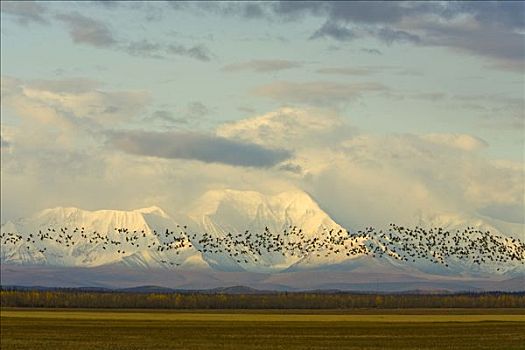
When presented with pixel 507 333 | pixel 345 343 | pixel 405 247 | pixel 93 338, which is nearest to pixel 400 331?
pixel 507 333

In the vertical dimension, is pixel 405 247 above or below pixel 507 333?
above

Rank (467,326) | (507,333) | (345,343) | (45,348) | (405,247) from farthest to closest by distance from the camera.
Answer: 1. (405,247)
2. (467,326)
3. (507,333)
4. (345,343)
5. (45,348)

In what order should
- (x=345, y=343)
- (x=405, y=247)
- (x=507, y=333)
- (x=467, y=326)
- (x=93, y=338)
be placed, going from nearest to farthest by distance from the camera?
(x=345, y=343)
(x=93, y=338)
(x=507, y=333)
(x=467, y=326)
(x=405, y=247)

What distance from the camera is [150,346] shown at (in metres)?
96.6

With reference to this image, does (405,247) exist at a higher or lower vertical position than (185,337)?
higher

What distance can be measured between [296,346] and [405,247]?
102 m

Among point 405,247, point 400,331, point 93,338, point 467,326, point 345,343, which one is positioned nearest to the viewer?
point 345,343

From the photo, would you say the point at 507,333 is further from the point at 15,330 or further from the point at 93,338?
the point at 15,330

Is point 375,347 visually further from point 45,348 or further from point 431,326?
point 431,326

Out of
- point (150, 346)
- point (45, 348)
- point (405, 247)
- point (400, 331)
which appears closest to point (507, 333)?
point (400, 331)

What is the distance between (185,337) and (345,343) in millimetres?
18790

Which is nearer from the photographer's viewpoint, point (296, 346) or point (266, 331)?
point (296, 346)

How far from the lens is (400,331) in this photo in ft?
418

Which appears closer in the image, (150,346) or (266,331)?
(150,346)
